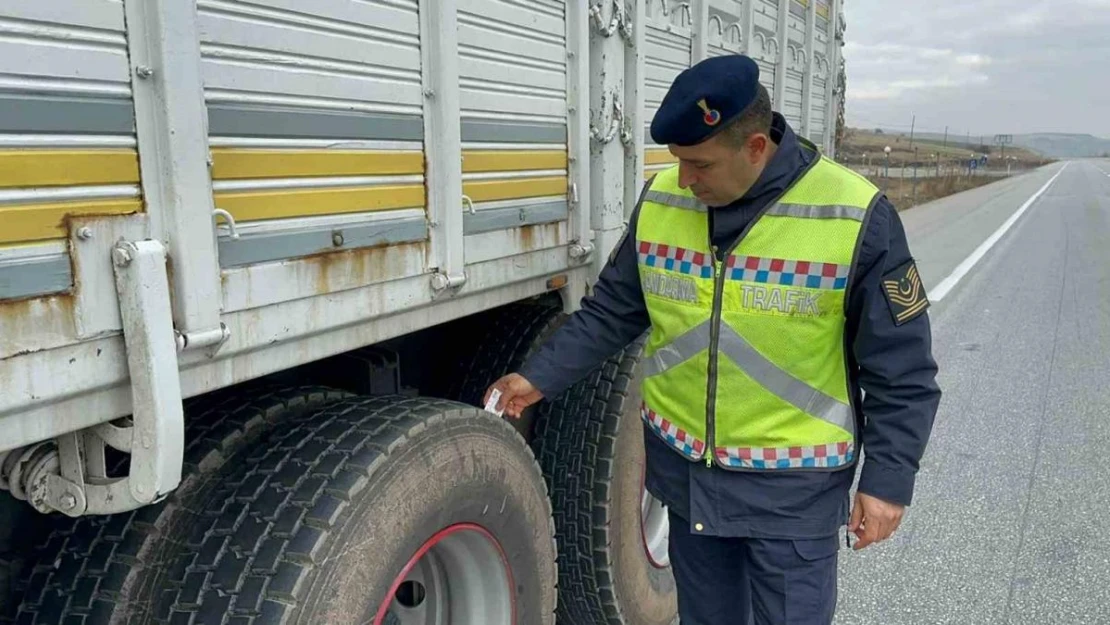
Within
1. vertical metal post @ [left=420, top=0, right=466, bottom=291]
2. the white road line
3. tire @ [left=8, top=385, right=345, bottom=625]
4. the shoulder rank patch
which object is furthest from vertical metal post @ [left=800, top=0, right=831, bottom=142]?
the white road line

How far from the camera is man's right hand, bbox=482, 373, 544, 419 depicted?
2553 millimetres

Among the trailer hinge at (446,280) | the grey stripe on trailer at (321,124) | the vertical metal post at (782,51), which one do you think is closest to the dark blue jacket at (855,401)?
the trailer hinge at (446,280)

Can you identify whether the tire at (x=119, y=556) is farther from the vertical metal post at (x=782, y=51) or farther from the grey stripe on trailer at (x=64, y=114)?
the vertical metal post at (x=782, y=51)

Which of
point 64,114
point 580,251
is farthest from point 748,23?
point 64,114

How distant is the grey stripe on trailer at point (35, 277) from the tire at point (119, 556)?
2.07 feet

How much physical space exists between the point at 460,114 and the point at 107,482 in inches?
43.7

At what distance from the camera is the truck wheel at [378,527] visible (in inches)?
67.6

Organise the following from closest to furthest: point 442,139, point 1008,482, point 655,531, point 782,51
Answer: point 442,139, point 655,531, point 782,51, point 1008,482

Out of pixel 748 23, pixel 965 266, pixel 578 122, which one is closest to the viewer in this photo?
pixel 578 122

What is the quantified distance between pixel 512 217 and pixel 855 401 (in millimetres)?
1008

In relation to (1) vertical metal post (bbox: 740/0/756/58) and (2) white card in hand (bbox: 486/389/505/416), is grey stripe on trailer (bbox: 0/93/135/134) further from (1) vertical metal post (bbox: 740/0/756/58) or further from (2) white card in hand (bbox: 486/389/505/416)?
(1) vertical metal post (bbox: 740/0/756/58)

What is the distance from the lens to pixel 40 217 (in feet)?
4.23

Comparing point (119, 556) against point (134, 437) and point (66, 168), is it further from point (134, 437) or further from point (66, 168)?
point (66, 168)

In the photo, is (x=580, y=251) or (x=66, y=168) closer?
(x=66, y=168)
